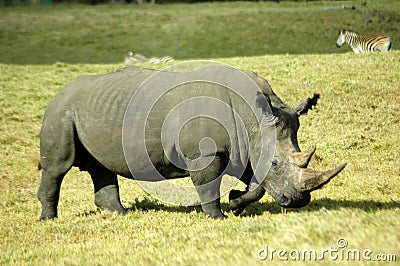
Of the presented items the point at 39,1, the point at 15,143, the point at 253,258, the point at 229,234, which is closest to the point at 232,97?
the point at 229,234

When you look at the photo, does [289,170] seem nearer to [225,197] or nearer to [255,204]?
[255,204]

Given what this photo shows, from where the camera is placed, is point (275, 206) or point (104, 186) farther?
point (104, 186)

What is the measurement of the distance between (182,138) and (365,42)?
23266 mm

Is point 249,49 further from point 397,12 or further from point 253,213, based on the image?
point 253,213

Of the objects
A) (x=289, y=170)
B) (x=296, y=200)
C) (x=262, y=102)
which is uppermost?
(x=262, y=102)

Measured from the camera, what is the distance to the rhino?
28.6ft

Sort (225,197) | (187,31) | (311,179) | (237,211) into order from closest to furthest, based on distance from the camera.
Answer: (311,179)
(237,211)
(225,197)
(187,31)

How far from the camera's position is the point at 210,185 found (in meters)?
9.18

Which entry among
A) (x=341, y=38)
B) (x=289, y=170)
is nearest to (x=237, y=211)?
(x=289, y=170)

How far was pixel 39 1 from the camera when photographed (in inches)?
2256

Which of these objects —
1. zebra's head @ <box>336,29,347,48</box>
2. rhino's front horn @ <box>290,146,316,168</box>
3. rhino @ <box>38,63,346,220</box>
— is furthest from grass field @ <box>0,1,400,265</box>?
zebra's head @ <box>336,29,347,48</box>

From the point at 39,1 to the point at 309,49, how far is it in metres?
32.0

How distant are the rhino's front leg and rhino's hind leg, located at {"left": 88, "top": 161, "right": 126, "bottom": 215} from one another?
234 cm

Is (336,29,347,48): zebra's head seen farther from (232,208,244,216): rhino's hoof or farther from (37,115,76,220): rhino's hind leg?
(232,208,244,216): rhino's hoof
